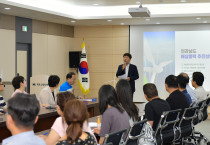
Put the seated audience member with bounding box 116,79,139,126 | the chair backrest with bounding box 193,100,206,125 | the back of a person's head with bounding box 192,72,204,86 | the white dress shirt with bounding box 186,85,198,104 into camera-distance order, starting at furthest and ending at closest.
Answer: the back of a person's head with bounding box 192,72,204,86, the white dress shirt with bounding box 186,85,198,104, the chair backrest with bounding box 193,100,206,125, the seated audience member with bounding box 116,79,139,126

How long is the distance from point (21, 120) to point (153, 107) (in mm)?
2826

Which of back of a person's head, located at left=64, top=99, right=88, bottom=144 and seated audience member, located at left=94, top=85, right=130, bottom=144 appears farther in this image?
seated audience member, located at left=94, top=85, right=130, bottom=144

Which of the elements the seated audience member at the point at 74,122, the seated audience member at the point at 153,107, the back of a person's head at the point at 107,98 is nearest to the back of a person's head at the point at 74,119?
the seated audience member at the point at 74,122

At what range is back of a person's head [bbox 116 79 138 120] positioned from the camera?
14.0ft

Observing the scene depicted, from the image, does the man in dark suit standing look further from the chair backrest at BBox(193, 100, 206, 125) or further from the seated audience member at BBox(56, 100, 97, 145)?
the seated audience member at BBox(56, 100, 97, 145)

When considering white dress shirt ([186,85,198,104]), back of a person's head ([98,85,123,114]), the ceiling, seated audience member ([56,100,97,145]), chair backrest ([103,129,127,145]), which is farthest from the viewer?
the ceiling

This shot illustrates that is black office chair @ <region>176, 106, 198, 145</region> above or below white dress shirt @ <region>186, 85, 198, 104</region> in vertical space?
below

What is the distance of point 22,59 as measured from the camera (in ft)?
34.6

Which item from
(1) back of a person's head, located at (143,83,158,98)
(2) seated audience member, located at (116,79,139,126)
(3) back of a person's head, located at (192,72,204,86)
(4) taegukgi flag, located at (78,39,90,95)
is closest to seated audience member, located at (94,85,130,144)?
(2) seated audience member, located at (116,79,139,126)

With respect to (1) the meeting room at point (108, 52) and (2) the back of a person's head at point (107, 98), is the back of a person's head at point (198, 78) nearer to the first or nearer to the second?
(1) the meeting room at point (108, 52)

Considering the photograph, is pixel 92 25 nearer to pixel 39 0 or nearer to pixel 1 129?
pixel 39 0

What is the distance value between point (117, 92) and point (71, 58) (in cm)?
806

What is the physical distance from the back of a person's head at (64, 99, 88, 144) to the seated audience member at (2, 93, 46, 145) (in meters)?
0.47

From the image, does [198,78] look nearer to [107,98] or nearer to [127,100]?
[127,100]
